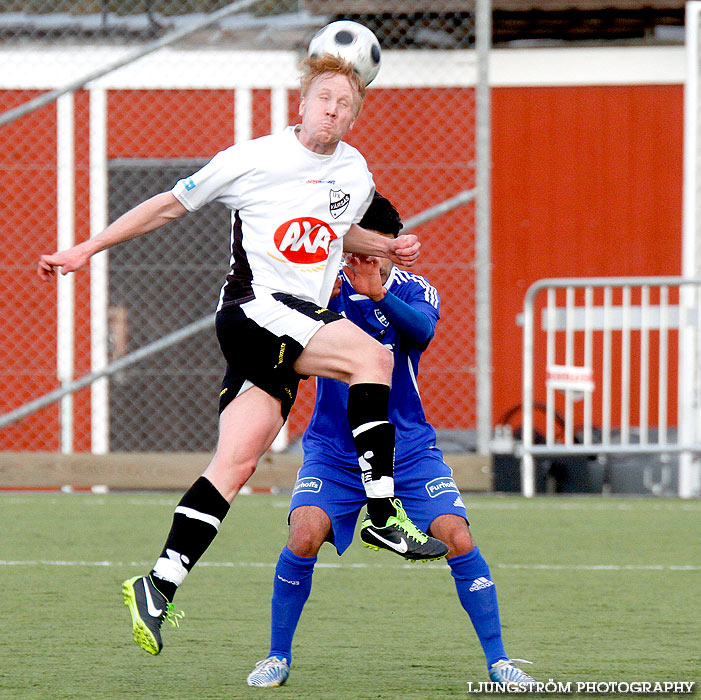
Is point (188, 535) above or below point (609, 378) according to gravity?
below

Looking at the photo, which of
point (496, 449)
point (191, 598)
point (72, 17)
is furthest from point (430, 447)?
point (72, 17)

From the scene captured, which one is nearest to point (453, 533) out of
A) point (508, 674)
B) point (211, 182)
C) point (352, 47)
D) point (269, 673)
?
point (508, 674)

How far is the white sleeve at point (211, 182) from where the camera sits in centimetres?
382

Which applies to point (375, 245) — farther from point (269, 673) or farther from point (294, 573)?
point (269, 673)

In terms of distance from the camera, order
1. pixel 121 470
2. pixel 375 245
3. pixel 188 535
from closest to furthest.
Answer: pixel 188 535 → pixel 375 245 → pixel 121 470

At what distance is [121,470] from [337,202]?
5.50 m

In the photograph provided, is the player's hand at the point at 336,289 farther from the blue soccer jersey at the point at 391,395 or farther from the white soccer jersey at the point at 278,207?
the white soccer jersey at the point at 278,207

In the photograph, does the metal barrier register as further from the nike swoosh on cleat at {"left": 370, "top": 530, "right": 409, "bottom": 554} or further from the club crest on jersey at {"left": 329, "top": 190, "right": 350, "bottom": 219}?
the nike swoosh on cleat at {"left": 370, "top": 530, "right": 409, "bottom": 554}

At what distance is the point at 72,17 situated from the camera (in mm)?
10188

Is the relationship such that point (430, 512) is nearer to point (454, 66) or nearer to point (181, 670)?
point (181, 670)

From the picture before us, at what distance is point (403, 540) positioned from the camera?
366cm

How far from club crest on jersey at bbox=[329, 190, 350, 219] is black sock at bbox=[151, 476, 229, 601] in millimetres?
891

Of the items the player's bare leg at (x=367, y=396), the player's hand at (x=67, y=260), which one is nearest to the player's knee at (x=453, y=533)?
the player's bare leg at (x=367, y=396)

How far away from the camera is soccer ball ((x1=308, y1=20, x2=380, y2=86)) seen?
399cm
